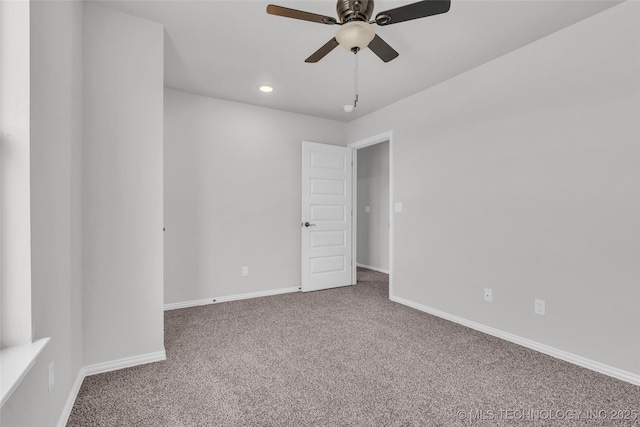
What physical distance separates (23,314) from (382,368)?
1997mm

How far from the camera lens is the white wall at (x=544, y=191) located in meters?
2.15

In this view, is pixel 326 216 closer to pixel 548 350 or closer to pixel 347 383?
pixel 347 383

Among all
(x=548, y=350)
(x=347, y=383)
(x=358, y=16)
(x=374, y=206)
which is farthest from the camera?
(x=374, y=206)

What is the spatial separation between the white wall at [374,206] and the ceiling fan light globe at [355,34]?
403cm

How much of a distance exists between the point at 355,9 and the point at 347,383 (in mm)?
2273

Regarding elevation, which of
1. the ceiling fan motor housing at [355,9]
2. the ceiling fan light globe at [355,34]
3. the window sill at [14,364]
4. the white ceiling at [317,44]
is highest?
the white ceiling at [317,44]

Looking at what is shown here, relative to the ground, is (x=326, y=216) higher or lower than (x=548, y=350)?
higher

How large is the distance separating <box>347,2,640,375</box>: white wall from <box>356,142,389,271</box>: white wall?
2202 mm

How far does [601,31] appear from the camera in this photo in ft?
7.35

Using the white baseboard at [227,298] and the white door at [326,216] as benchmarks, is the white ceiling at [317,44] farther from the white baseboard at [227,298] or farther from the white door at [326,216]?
the white baseboard at [227,298]

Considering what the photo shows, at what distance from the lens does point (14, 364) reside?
1.03 meters

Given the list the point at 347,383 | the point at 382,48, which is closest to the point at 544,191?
the point at 382,48

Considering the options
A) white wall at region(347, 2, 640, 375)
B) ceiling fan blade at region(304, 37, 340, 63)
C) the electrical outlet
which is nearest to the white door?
white wall at region(347, 2, 640, 375)

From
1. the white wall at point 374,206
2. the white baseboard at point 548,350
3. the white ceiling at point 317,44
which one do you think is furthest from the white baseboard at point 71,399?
the white wall at point 374,206
